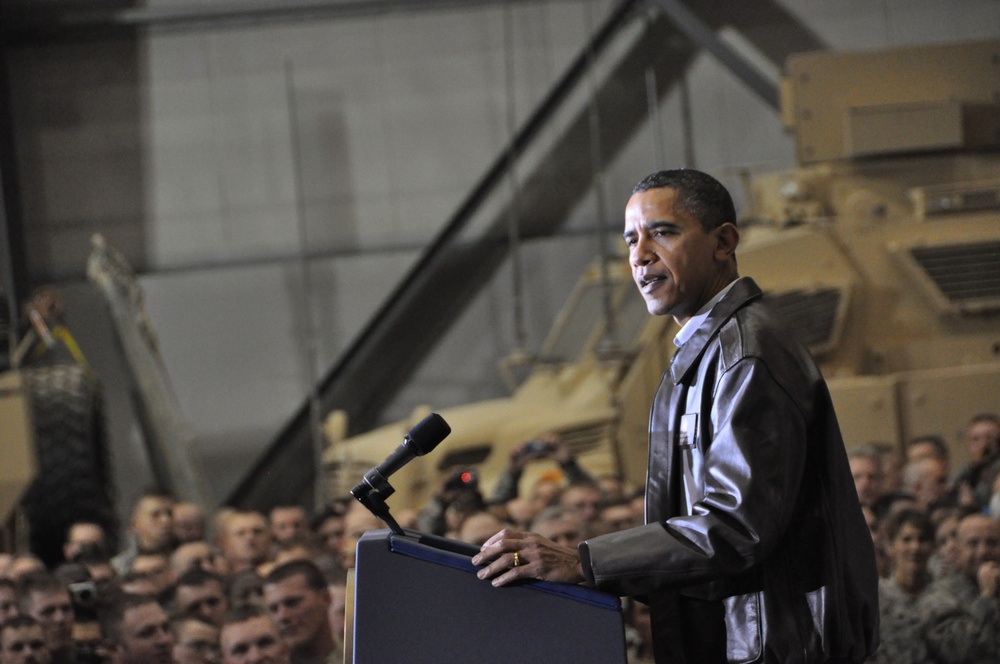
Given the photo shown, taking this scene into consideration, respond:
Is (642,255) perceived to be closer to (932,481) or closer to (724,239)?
(724,239)

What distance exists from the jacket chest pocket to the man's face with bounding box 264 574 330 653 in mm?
3348

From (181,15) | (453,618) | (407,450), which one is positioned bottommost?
(453,618)

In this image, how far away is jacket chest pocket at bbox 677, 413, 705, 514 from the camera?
201 centimetres

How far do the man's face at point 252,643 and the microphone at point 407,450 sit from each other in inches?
117

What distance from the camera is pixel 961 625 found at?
16.5 ft

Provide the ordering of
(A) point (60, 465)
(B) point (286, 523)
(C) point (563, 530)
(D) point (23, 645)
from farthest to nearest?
(A) point (60, 465)
(B) point (286, 523)
(C) point (563, 530)
(D) point (23, 645)

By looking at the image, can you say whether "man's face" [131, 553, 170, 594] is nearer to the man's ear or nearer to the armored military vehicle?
the armored military vehicle

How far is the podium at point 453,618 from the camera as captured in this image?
75.0 inches

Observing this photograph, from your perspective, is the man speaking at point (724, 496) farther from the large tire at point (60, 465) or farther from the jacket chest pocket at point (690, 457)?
the large tire at point (60, 465)

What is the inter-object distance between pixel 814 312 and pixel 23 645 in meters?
4.83

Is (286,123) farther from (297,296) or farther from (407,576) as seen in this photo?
(407,576)

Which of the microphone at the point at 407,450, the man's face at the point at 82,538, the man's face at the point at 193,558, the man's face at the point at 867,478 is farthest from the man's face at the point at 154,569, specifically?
the microphone at the point at 407,450

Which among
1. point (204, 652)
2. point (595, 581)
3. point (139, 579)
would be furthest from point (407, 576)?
point (139, 579)

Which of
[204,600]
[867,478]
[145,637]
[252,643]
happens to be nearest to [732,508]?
[252,643]
